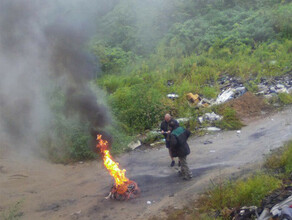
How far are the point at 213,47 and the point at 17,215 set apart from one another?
11.4 m

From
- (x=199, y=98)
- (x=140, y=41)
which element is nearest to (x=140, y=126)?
(x=199, y=98)

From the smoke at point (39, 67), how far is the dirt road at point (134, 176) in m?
1.13

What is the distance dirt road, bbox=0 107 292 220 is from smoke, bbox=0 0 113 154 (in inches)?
44.6

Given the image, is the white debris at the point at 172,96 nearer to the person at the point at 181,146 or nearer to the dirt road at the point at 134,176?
the dirt road at the point at 134,176

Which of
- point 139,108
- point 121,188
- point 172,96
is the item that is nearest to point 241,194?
point 121,188

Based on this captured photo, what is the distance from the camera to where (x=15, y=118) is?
8.95m

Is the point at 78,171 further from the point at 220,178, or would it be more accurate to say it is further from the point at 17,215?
the point at 220,178

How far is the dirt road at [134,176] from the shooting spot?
560cm

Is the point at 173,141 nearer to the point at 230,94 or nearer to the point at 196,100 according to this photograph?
the point at 196,100

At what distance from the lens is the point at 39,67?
845 centimetres

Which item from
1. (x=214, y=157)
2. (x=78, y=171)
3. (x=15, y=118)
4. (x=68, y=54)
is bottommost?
(x=214, y=157)

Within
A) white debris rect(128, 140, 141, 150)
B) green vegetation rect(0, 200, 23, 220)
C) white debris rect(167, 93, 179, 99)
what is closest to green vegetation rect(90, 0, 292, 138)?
white debris rect(167, 93, 179, 99)

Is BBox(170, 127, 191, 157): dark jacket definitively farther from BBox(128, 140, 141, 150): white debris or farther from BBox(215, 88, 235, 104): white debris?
BBox(215, 88, 235, 104): white debris

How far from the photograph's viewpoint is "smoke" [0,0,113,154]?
26.5ft
